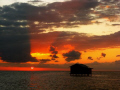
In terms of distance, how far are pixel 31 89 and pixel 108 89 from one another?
80.5 feet

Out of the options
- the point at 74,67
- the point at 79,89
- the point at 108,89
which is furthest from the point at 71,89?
the point at 74,67

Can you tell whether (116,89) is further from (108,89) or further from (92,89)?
(92,89)

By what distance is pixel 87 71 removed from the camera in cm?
13025

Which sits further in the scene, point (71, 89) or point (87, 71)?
point (87, 71)

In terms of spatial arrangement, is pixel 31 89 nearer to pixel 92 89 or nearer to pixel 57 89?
pixel 57 89

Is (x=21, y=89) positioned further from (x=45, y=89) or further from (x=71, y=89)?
(x=71, y=89)

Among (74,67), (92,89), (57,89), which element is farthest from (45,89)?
(74,67)

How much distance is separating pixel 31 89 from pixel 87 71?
75.9 m

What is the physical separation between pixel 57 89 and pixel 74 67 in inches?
2720

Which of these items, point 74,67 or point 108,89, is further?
point 74,67

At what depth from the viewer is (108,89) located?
6075cm

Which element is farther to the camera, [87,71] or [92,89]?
[87,71]

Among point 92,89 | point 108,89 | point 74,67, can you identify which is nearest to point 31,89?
point 92,89

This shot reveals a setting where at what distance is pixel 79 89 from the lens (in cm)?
5956
